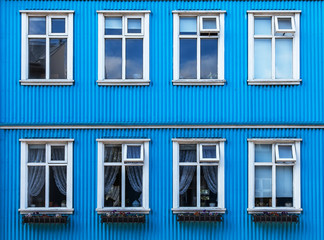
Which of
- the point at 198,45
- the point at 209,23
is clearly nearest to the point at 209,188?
the point at 198,45

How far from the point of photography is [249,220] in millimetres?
8680

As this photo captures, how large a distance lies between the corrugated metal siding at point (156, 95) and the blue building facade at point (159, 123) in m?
0.02

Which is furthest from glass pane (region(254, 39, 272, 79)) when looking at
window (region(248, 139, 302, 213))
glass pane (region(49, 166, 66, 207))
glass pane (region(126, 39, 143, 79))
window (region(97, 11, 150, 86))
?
glass pane (region(49, 166, 66, 207))

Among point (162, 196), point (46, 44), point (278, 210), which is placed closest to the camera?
point (278, 210)

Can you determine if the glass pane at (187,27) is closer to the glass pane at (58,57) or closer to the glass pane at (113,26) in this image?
the glass pane at (113,26)

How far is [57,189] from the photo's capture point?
8.74 meters

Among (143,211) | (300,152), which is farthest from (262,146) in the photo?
(143,211)

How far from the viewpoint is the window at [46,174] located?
866cm

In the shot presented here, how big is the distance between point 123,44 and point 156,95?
145 cm

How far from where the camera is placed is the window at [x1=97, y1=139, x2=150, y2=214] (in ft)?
28.5

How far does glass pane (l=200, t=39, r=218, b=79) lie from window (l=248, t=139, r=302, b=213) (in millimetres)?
1917

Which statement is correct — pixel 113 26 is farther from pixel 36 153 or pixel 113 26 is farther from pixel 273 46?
pixel 273 46

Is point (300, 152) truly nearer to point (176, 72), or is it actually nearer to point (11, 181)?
point (176, 72)

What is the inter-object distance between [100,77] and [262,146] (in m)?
4.12
